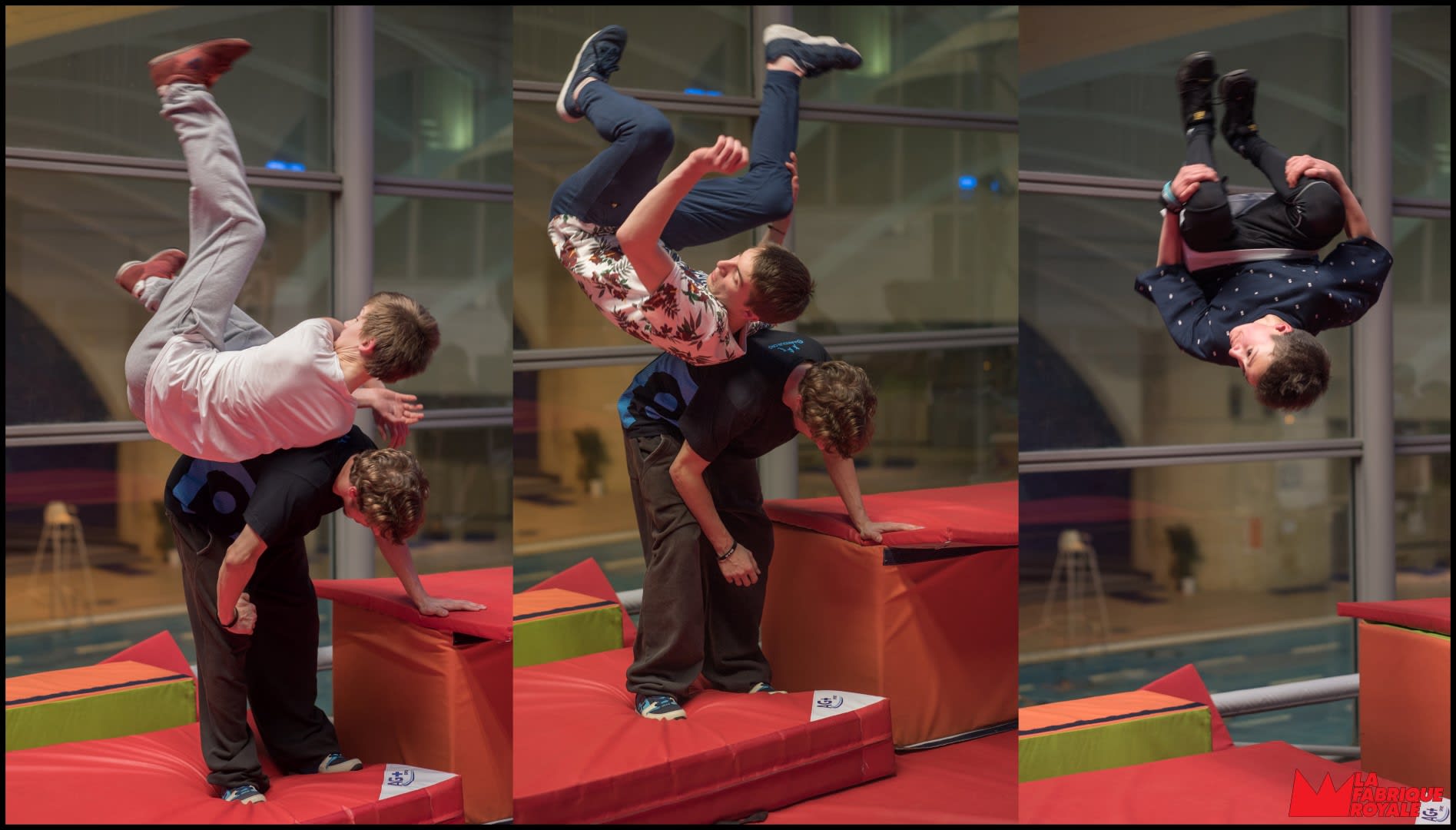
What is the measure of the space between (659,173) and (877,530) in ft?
A: 3.25

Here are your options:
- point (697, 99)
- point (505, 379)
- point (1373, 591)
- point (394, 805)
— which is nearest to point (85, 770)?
point (394, 805)

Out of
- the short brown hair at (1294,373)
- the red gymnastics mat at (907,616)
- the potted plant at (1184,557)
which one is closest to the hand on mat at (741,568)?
the red gymnastics mat at (907,616)

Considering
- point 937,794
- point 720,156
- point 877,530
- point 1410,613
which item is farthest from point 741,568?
point 1410,613

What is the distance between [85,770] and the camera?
241 cm

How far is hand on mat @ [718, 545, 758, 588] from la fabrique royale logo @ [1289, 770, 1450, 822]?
4.11 ft

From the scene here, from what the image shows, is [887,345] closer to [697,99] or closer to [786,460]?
[786,460]

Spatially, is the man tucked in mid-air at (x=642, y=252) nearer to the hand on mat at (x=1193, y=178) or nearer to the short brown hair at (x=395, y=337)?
the short brown hair at (x=395, y=337)

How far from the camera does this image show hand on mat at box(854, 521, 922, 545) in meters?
2.59

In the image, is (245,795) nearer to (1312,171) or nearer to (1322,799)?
(1322,799)

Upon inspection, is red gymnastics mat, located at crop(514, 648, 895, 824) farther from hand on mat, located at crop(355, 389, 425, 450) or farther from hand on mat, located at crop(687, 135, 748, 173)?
hand on mat, located at crop(687, 135, 748, 173)

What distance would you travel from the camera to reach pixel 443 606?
2400 mm

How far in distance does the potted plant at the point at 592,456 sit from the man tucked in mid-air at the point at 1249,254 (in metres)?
1.34

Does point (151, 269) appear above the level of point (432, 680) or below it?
above

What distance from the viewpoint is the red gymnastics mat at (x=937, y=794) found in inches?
90.9
